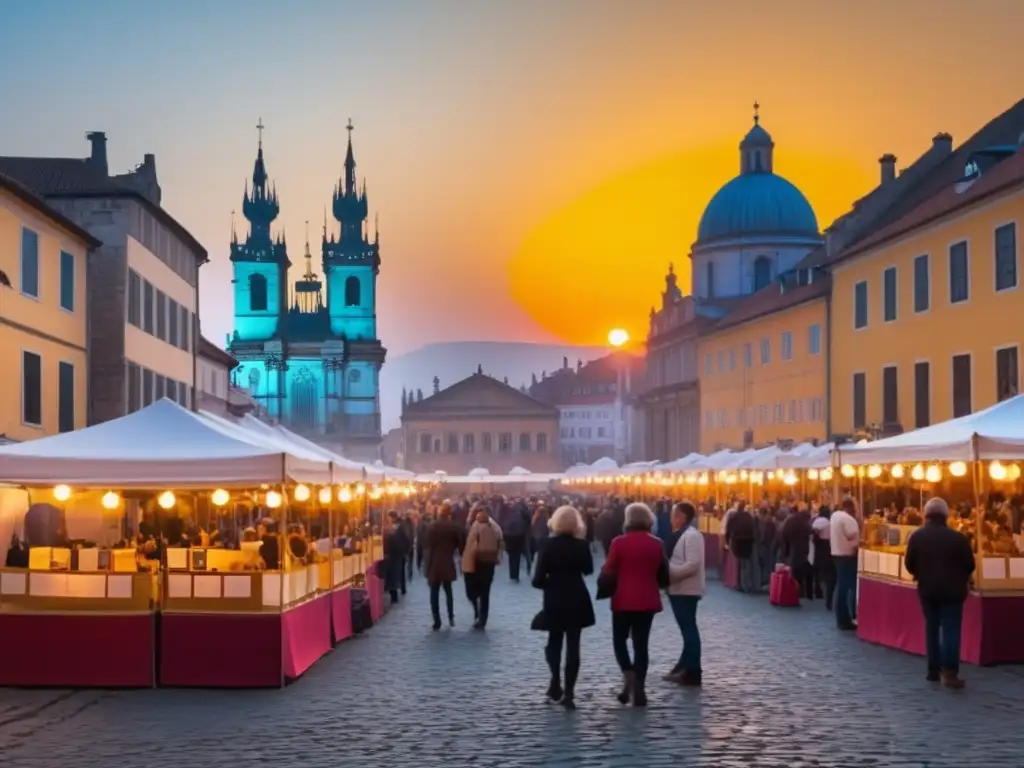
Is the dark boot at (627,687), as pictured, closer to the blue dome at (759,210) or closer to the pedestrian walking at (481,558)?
the pedestrian walking at (481,558)

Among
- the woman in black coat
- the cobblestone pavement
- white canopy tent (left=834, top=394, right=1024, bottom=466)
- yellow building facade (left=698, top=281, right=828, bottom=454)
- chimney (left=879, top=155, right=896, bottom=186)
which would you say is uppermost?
chimney (left=879, top=155, right=896, bottom=186)

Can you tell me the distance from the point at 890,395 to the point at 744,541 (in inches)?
776

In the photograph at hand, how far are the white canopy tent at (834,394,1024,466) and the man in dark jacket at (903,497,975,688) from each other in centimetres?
189

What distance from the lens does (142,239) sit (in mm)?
44594

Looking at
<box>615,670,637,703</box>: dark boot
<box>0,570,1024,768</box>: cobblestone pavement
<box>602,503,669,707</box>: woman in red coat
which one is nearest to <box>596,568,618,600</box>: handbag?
<box>602,503,669,707</box>: woman in red coat

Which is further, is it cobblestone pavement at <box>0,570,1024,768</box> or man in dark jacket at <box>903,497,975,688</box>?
man in dark jacket at <box>903,497,975,688</box>

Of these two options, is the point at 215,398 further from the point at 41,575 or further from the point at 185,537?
the point at 41,575

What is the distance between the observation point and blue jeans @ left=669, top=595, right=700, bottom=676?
15.2m

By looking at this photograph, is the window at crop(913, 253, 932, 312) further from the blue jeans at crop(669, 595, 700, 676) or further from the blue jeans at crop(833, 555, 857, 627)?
the blue jeans at crop(669, 595, 700, 676)

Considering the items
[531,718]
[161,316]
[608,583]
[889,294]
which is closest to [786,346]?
[889,294]

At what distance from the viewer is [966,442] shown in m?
17.1

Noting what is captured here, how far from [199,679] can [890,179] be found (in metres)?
50.0

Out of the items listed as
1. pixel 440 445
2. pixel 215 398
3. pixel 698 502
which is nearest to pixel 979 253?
pixel 698 502

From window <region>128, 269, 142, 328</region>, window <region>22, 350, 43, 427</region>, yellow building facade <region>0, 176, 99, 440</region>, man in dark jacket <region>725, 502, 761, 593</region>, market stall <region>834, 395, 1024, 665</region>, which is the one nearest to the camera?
market stall <region>834, 395, 1024, 665</region>
